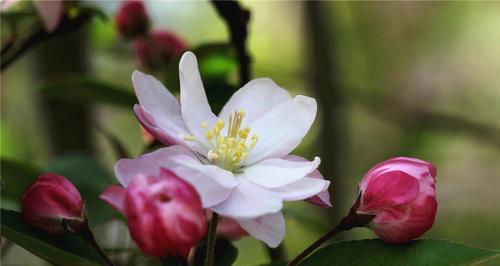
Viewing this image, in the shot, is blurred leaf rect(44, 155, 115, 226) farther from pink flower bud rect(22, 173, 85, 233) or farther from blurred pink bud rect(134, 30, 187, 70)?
pink flower bud rect(22, 173, 85, 233)

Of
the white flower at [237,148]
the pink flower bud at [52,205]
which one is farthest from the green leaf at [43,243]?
the white flower at [237,148]

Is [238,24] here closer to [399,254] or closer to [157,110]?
[157,110]

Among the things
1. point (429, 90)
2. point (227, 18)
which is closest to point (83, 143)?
point (227, 18)

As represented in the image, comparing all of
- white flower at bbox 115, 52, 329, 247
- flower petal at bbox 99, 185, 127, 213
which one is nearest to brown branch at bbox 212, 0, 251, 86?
white flower at bbox 115, 52, 329, 247

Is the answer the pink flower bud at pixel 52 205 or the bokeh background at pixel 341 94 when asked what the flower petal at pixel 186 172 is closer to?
the pink flower bud at pixel 52 205

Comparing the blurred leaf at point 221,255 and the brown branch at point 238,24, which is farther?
the brown branch at point 238,24

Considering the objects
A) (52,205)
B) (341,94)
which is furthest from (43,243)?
(341,94)

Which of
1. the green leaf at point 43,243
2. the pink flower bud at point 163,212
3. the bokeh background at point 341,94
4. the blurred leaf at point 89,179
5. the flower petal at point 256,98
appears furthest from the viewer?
the bokeh background at point 341,94
